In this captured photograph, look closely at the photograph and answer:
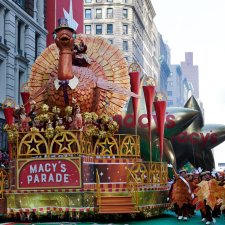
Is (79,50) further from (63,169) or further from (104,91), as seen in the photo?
(63,169)

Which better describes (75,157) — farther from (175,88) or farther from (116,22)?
(175,88)

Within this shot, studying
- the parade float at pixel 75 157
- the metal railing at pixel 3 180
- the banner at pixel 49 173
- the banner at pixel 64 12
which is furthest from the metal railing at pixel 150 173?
the banner at pixel 64 12

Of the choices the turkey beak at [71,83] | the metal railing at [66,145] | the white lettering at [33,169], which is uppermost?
the turkey beak at [71,83]

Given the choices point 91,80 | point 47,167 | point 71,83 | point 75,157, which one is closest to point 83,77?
point 91,80

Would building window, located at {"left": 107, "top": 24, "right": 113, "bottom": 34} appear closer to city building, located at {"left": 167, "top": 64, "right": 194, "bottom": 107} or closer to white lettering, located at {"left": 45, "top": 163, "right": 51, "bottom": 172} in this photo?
white lettering, located at {"left": 45, "top": 163, "right": 51, "bottom": 172}

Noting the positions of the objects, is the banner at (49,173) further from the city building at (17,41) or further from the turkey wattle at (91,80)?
the city building at (17,41)

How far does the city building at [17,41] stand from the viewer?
121 ft

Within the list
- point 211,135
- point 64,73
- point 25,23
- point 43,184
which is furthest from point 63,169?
point 25,23

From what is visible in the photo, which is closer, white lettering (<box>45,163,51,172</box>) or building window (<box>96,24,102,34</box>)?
white lettering (<box>45,163,51,172</box>)

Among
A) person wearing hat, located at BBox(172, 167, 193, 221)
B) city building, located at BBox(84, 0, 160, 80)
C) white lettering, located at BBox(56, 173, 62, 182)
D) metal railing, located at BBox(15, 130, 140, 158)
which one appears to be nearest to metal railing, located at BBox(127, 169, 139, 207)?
metal railing, located at BBox(15, 130, 140, 158)

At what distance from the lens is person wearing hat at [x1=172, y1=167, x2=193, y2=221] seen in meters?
17.1

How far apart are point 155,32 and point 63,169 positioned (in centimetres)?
10765

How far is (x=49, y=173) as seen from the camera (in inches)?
634

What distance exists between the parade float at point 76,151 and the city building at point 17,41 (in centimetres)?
1726
